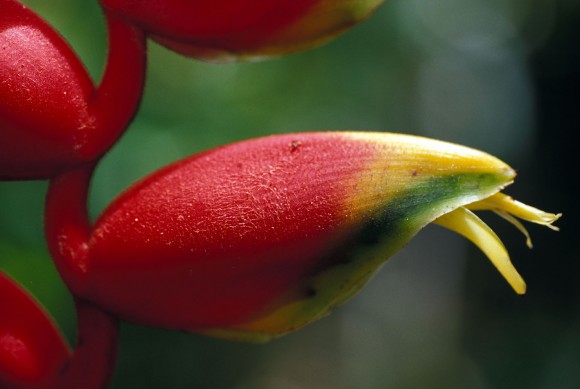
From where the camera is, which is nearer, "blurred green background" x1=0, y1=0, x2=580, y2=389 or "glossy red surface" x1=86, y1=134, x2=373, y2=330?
"glossy red surface" x1=86, y1=134, x2=373, y2=330

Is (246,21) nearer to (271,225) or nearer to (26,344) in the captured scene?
(271,225)

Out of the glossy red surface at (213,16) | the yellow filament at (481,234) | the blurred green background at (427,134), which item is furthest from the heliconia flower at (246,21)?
the blurred green background at (427,134)

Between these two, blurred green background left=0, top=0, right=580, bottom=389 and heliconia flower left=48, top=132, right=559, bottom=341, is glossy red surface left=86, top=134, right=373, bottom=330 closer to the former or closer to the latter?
heliconia flower left=48, top=132, right=559, bottom=341

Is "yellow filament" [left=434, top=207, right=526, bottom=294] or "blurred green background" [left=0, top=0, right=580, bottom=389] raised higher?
"yellow filament" [left=434, top=207, right=526, bottom=294]

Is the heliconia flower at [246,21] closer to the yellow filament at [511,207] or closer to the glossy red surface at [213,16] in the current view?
the glossy red surface at [213,16]

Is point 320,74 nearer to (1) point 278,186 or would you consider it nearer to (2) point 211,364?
(2) point 211,364

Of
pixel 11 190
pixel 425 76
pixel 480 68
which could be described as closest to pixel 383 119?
pixel 425 76

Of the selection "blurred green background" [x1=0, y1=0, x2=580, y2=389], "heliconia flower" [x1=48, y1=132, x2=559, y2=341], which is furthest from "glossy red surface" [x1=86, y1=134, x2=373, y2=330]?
"blurred green background" [x1=0, y1=0, x2=580, y2=389]
